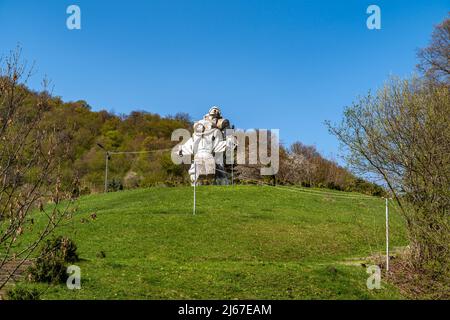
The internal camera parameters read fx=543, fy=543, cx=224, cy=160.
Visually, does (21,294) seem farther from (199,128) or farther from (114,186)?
(114,186)

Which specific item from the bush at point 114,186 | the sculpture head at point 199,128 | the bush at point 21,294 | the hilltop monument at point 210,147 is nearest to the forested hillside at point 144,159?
the bush at point 114,186

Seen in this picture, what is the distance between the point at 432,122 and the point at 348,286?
4915 millimetres

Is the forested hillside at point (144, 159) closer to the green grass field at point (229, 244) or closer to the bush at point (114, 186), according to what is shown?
the bush at point (114, 186)

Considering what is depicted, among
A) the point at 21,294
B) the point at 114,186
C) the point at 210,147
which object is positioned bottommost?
the point at 21,294

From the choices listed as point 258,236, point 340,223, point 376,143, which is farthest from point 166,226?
point 376,143

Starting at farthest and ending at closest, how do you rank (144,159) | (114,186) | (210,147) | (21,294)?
(144,159) < (114,186) < (210,147) < (21,294)

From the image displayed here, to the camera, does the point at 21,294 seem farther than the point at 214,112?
No

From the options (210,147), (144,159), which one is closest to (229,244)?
(210,147)

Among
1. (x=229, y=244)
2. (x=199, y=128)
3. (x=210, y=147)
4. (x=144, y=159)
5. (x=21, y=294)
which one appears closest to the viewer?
(x=21, y=294)

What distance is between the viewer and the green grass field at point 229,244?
40.7 feet

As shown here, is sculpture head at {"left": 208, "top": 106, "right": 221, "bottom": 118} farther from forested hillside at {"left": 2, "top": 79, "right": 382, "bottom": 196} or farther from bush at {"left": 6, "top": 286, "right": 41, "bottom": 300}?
bush at {"left": 6, "top": 286, "right": 41, "bottom": 300}

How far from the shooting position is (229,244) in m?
20.1

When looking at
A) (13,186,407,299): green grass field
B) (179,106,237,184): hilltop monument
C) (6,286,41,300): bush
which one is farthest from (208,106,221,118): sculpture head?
(6,286,41,300): bush
